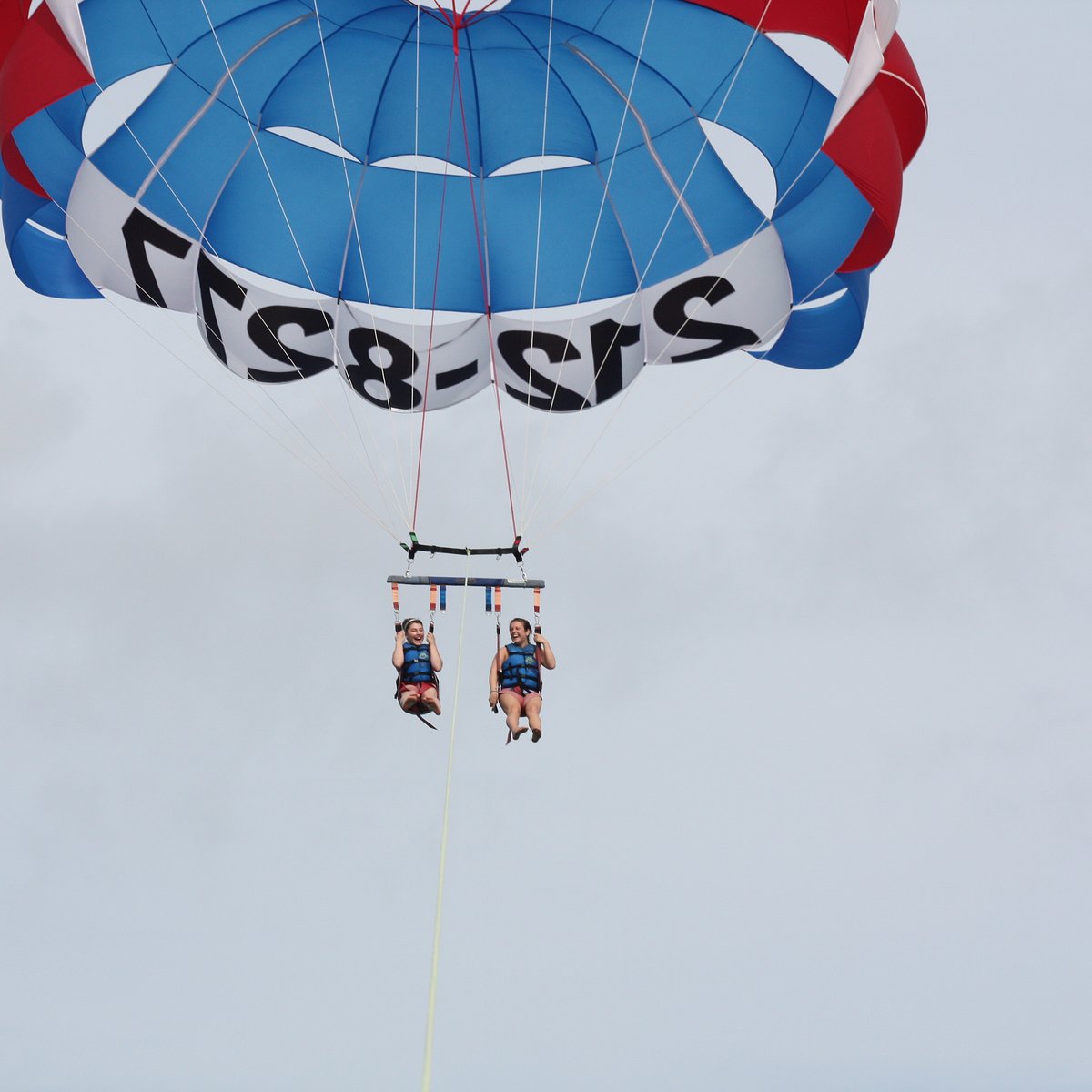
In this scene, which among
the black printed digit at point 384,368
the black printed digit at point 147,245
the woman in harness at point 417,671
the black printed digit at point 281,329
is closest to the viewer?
the woman in harness at point 417,671

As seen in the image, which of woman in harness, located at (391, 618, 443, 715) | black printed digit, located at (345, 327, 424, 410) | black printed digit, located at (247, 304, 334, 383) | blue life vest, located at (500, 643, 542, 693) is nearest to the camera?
woman in harness, located at (391, 618, 443, 715)

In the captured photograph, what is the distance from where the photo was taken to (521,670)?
10.2 metres

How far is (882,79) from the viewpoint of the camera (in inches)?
409

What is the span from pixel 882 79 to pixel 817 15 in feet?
2.17

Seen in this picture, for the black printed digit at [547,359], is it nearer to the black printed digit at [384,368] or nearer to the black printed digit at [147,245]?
the black printed digit at [384,368]

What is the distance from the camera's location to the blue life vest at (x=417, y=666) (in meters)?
9.98

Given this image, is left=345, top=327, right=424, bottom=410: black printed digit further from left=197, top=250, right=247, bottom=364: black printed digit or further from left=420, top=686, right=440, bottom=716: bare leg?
left=420, top=686, right=440, bottom=716: bare leg

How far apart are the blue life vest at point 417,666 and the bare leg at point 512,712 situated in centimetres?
46

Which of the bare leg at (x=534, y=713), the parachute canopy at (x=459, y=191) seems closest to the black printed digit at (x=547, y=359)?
the parachute canopy at (x=459, y=191)

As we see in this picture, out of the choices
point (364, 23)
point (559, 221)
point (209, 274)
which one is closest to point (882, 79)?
point (559, 221)

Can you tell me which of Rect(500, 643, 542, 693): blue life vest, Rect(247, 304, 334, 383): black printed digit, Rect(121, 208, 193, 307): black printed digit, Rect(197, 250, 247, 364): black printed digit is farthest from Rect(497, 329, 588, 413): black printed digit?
Rect(500, 643, 542, 693): blue life vest

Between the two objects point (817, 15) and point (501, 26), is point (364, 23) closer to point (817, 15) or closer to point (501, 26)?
point (501, 26)

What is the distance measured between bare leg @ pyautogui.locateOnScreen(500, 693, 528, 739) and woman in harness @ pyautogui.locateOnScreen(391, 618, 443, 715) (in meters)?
0.40

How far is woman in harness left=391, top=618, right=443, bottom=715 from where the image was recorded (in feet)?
32.6
